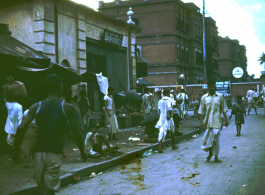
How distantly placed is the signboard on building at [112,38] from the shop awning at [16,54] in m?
8.42

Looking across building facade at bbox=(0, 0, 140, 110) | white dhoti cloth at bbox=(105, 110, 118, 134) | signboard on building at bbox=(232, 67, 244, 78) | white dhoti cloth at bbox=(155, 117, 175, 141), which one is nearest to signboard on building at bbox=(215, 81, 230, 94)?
signboard on building at bbox=(232, 67, 244, 78)

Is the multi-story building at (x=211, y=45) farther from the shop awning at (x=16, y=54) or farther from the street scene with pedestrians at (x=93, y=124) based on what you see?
the shop awning at (x=16, y=54)

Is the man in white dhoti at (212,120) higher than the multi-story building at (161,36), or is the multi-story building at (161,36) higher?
the multi-story building at (161,36)

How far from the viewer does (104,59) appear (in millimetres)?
19609

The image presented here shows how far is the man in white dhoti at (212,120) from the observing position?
8.85 m

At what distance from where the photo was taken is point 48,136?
4168mm

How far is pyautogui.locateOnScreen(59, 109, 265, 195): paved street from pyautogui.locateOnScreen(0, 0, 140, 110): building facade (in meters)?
7.59

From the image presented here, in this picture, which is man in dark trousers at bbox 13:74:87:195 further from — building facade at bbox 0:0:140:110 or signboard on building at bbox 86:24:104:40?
signboard on building at bbox 86:24:104:40

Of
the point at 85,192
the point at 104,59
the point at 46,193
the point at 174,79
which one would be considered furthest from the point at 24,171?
the point at 174,79

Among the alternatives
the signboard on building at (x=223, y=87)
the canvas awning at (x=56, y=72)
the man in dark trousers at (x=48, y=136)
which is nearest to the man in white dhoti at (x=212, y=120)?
the canvas awning at (x=56, y=72)

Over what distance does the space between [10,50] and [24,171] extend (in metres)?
4.34

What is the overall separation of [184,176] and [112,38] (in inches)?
580

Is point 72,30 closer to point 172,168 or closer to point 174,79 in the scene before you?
point 172,168

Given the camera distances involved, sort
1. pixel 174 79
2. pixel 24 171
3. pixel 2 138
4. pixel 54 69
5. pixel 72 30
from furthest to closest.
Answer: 1. pixel 174 79
2. pixel 72 30
3. pixel 54 69
4. pixel 2 138
5. pixel 24 171
